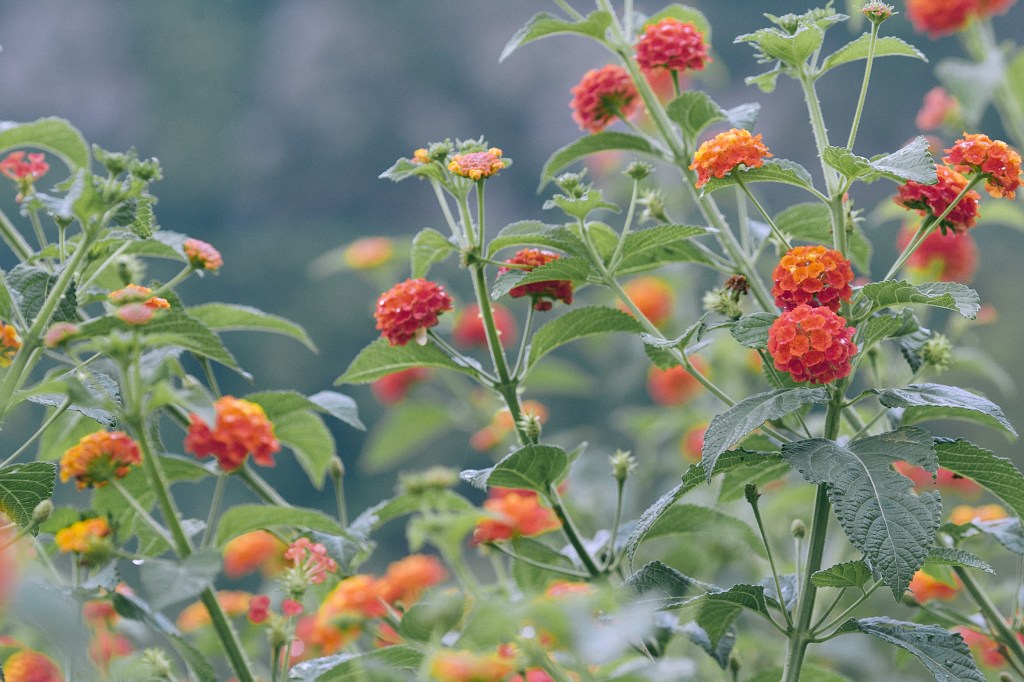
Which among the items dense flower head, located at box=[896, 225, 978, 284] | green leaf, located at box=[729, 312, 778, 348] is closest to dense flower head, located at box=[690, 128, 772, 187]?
green leaf, located at box=[729, 312, 778, 348]

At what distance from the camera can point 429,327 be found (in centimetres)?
105

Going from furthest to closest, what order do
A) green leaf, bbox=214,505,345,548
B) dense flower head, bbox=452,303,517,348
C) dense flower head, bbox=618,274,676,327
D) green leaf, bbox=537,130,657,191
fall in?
dense flower head, bbox=618,274,676,327
dense flower head, bbox=452,303,517,348
green leaf, bbox=537,130,657,191
green leaf, bbox=214,505,345,548

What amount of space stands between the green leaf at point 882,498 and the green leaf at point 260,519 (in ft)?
1.26

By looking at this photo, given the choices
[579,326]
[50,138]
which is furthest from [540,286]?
Answer: [50,138]

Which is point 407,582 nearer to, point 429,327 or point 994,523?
point 429,327

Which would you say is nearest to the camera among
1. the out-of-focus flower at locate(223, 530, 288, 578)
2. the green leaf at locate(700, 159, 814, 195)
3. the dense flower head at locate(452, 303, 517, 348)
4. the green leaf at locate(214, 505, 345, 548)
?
the green leaf at locate(214, 505, 345, 548)

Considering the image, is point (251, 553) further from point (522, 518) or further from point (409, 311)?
point (409, 311)

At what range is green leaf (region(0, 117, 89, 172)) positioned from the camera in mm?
906

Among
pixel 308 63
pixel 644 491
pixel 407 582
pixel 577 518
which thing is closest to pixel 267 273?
pixel 308 63

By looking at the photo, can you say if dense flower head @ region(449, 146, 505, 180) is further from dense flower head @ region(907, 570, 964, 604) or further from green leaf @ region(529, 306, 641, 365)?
dense flower head @ region(907, 570, 964, 604)

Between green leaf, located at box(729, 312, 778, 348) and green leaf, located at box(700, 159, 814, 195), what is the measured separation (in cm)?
13

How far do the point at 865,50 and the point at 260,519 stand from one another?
0.73m

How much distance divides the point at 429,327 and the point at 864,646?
0.94 meters

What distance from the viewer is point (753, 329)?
0.87 m
